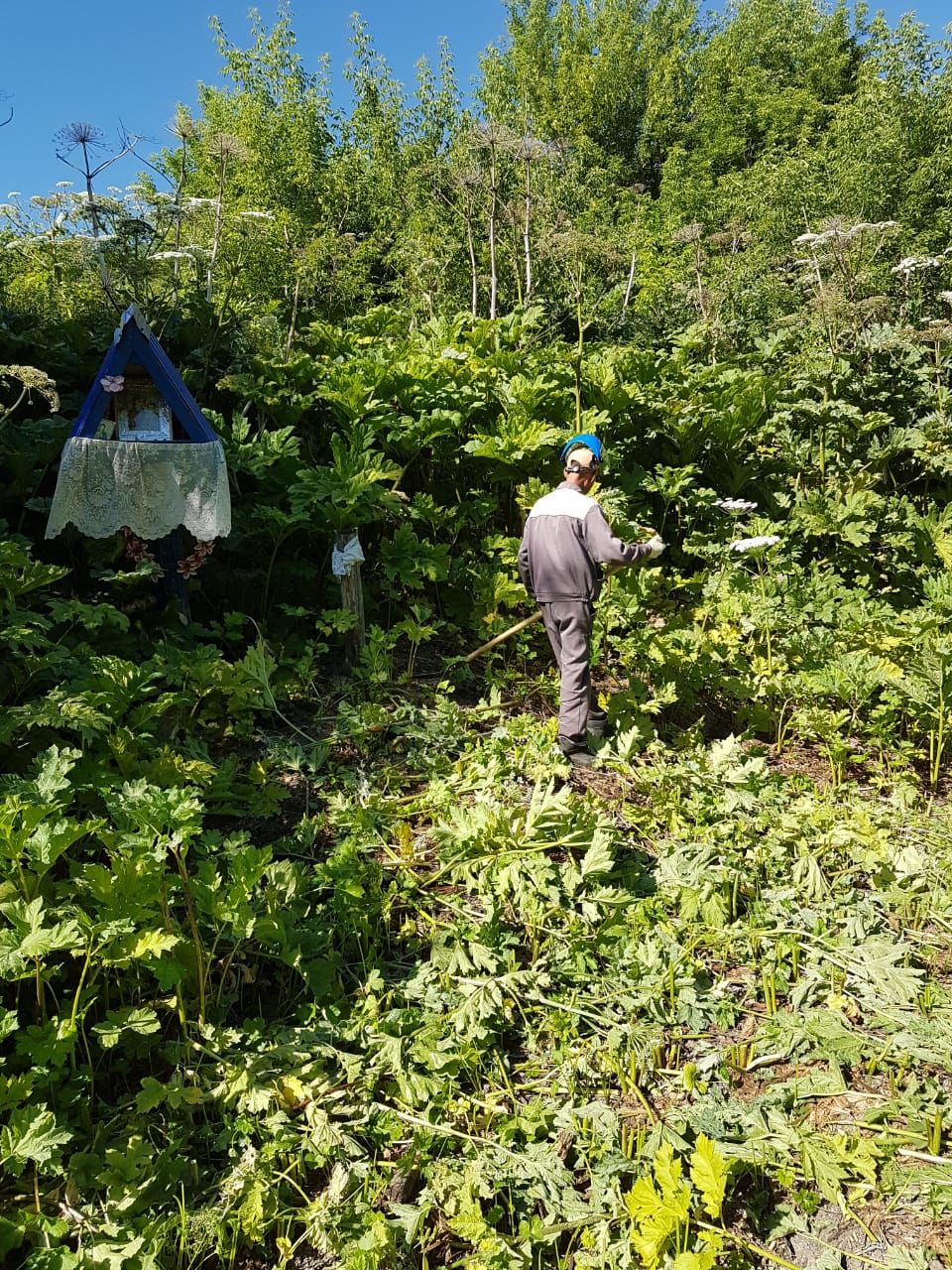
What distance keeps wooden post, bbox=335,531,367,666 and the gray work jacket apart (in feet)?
3.86

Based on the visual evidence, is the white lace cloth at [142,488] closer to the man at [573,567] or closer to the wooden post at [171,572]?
the wooden post at [171,572]

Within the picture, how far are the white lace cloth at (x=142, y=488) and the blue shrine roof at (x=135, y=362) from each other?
0.15 meters

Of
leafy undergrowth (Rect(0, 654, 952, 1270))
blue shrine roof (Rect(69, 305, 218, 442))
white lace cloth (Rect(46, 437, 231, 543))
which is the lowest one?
leafy undergrowth (Rect(0, 654, 952, 1270))

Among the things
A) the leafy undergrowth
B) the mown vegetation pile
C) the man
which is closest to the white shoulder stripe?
the man

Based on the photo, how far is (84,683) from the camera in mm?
3270

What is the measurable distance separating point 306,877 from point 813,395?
7.47 metres

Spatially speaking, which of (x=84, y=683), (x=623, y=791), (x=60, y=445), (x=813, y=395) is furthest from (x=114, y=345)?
(x=813, y=395)

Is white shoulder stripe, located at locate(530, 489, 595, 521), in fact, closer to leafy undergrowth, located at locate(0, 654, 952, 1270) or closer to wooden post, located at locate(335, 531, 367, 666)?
wooden post, located at locate(335, 531, 367, 666)

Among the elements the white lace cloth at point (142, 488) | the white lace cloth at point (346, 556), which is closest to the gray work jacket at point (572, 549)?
the white lace cloth at point (346, 556)

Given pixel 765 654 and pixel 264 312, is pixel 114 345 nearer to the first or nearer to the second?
pixel 264 312

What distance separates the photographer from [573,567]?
4430mm

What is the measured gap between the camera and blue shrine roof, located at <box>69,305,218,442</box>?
418 cm

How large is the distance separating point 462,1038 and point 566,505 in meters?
2.80

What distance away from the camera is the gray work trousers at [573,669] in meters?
4.49
